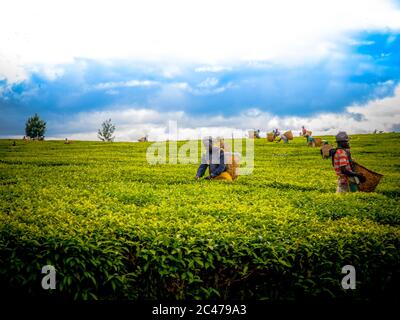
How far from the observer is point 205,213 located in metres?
7.67

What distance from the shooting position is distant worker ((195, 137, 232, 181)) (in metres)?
12.8

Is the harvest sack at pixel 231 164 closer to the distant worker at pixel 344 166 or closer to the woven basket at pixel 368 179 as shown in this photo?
the distant worker at pixel 344 166

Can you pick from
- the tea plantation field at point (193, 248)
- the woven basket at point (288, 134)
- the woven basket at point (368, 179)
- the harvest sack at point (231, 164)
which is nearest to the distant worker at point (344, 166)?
the woven basket at point (368, 179)

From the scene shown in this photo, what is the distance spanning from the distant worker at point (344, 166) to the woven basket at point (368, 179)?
0.41ft

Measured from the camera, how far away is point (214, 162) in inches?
509

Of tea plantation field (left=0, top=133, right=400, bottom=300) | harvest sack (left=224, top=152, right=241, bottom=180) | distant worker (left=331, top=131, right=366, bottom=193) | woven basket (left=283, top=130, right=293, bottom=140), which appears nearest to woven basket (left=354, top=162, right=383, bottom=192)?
distant worker (left=331, top=131, right=366, bottom=193)

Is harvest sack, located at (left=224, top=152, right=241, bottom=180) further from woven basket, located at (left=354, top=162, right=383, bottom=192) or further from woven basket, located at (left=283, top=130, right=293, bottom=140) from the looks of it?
woven basket, located at (left=283, top=130, right=293, bottom=140)

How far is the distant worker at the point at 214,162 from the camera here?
42.0ft

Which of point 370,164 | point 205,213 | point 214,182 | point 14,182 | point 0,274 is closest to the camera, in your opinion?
point 0,274

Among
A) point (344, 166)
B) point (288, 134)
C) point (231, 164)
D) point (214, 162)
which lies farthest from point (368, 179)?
point (288, 134)
